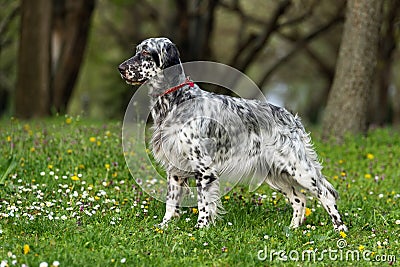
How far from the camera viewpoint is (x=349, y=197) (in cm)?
732

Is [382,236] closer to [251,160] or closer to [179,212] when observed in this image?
[251,160]

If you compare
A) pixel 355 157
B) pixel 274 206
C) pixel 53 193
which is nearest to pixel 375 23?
pixel 355 157

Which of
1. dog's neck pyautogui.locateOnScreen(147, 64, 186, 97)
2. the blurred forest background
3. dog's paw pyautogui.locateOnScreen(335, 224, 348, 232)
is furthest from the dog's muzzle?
dog's paw pyautogui.locateOnScreen(335, 224, 348, 232)

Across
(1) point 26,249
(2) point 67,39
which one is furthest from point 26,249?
(2) point 67,39

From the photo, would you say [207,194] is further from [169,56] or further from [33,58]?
[33,58]

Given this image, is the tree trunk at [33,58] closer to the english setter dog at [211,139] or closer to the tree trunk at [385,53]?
the english setter dog at [211,139]

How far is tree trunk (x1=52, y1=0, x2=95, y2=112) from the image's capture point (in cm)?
1585

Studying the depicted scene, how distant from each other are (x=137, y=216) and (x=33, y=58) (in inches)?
320

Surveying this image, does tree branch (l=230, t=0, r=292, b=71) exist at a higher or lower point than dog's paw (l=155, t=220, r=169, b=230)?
higher

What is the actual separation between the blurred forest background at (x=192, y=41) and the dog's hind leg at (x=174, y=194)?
1.68 metres

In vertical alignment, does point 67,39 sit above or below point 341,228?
above

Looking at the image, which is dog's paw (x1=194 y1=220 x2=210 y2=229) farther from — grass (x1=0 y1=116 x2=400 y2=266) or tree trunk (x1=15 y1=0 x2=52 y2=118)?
tree trunk (x1=15 y1=0 x2=52 y2=118)

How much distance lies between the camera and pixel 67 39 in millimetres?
16031

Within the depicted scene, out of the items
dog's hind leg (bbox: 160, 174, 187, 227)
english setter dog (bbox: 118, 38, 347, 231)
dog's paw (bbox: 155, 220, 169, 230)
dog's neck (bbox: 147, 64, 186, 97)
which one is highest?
dog's neck (bbox: 147, 64, 186, 97)
